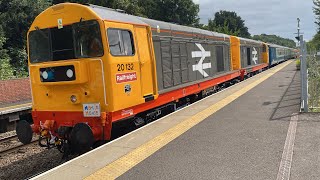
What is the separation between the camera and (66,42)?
782 cm

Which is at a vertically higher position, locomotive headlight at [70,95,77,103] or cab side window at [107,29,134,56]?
cab side window at [107,29,134,56]

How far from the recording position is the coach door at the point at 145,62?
8.43 m

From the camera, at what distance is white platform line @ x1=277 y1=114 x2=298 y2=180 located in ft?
16.3

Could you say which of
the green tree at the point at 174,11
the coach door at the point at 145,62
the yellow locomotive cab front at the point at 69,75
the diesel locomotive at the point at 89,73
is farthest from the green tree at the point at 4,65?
the green tree at the point at 174,11

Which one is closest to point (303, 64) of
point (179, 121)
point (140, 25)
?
point (179, 121)

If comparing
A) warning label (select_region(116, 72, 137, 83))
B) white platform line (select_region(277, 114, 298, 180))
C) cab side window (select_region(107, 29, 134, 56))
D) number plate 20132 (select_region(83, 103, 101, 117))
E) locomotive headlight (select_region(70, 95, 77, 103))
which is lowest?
white platform line (select_region(277, 114, 298, 180))

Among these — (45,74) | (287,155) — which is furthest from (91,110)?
(287,155)

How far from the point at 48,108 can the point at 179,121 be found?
325 centimetres

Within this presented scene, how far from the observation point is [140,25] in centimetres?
862

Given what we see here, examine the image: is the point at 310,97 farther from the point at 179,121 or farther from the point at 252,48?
the point at 252,48

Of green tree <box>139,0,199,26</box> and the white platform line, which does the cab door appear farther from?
green tree <box>139,0,199,26</box>

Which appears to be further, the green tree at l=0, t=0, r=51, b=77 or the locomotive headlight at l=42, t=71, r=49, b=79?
the green tree at l=0, t=0, r=51, b=77

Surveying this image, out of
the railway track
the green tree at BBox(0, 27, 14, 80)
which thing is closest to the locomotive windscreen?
the railway track

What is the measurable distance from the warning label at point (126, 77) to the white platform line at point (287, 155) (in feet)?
11.7
